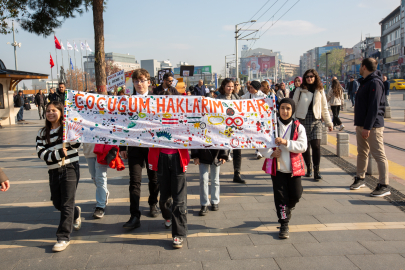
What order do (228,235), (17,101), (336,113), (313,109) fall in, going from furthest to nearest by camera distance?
(17,101)
(336,113)
(313,109)
(228,235)

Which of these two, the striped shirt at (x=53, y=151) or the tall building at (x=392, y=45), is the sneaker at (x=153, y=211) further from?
the tall building at (x=392, y=45)

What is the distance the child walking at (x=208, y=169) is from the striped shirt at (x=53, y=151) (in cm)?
156

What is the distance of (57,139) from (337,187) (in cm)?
451

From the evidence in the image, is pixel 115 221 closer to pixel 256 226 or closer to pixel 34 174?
pixel 256 226

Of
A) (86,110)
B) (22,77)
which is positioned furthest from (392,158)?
(22,77)

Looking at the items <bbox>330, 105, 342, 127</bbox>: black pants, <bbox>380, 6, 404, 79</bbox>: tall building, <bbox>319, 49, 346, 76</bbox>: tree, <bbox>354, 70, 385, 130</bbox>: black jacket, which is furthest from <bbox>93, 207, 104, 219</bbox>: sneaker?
<bbox>319, 49, 346, 76</bbox>: tree

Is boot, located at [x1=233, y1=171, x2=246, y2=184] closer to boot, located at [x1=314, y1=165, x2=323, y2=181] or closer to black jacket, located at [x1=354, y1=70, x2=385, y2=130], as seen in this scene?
boot, located at [x1=314, y1=165, x2=323, y2=181]

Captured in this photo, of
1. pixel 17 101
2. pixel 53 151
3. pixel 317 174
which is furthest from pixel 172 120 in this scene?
pixel 17 101

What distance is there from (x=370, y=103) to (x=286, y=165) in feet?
7.59

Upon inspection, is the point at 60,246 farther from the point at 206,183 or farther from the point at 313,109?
the point at 313,109

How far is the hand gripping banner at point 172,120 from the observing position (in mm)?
4141

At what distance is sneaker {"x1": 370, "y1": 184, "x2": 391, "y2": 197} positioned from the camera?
5332 mm

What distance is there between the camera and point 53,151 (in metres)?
3.85

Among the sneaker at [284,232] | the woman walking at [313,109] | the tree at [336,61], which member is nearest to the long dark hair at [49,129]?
the sneaker at [284,232]
